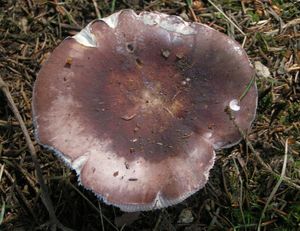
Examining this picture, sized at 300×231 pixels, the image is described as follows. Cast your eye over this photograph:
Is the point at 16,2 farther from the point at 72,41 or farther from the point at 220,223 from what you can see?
the point at 220,223

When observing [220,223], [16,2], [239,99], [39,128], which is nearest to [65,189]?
[39,128]

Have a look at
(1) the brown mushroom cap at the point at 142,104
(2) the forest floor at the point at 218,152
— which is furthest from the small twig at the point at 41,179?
(1) the brown mushroom cap at the point at 142,104

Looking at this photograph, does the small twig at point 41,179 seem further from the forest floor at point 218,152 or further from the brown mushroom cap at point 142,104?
the brown mushroom cap at point 142,104

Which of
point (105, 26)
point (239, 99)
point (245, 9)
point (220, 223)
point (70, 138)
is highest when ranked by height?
point (105, 26)

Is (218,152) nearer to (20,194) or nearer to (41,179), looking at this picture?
(41,179)

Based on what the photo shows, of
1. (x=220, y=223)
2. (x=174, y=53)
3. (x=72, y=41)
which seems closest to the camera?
(x=72, y=41)
